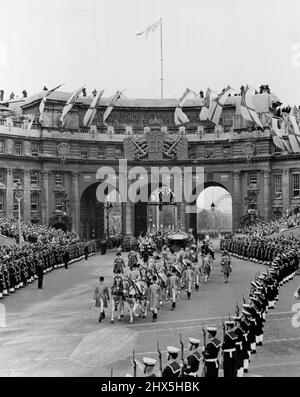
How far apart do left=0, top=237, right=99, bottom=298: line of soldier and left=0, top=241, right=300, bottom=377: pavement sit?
2.17 feet

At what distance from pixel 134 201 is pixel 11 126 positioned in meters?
16.2

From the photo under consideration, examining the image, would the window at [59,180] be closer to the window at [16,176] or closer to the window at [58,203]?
the window at [58,203]

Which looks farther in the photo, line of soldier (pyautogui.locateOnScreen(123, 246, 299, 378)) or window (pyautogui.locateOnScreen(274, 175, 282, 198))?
window (pyautogui.locateOnScreen(274, 175, 282, 198))

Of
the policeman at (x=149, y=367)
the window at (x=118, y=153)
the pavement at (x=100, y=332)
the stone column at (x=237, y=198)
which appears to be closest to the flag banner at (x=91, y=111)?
the window at (x=118, y=153)

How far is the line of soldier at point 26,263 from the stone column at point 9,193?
15.7 m

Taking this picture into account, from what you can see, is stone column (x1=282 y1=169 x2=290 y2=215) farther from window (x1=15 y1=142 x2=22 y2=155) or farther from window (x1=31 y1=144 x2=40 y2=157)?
window (x1=15 y1=142 x2=22 y2=155)

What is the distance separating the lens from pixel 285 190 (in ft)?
208

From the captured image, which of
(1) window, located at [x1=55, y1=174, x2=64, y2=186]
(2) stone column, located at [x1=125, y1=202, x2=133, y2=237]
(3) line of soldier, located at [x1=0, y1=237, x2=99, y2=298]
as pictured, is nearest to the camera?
(3) line of soldier, located at [x1=0, y1=237, x2=99, y2=298]

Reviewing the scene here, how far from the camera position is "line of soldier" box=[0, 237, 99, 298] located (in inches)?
1067

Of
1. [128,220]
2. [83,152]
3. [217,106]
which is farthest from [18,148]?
[217,106]

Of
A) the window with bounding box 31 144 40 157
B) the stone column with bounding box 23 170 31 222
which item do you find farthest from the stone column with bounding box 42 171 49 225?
the window with bounding box 31 144 40 157

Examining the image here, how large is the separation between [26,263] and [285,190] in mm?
39473

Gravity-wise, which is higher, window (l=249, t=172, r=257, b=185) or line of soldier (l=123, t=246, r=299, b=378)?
window (l=249, t=172, r=257, b=185)
